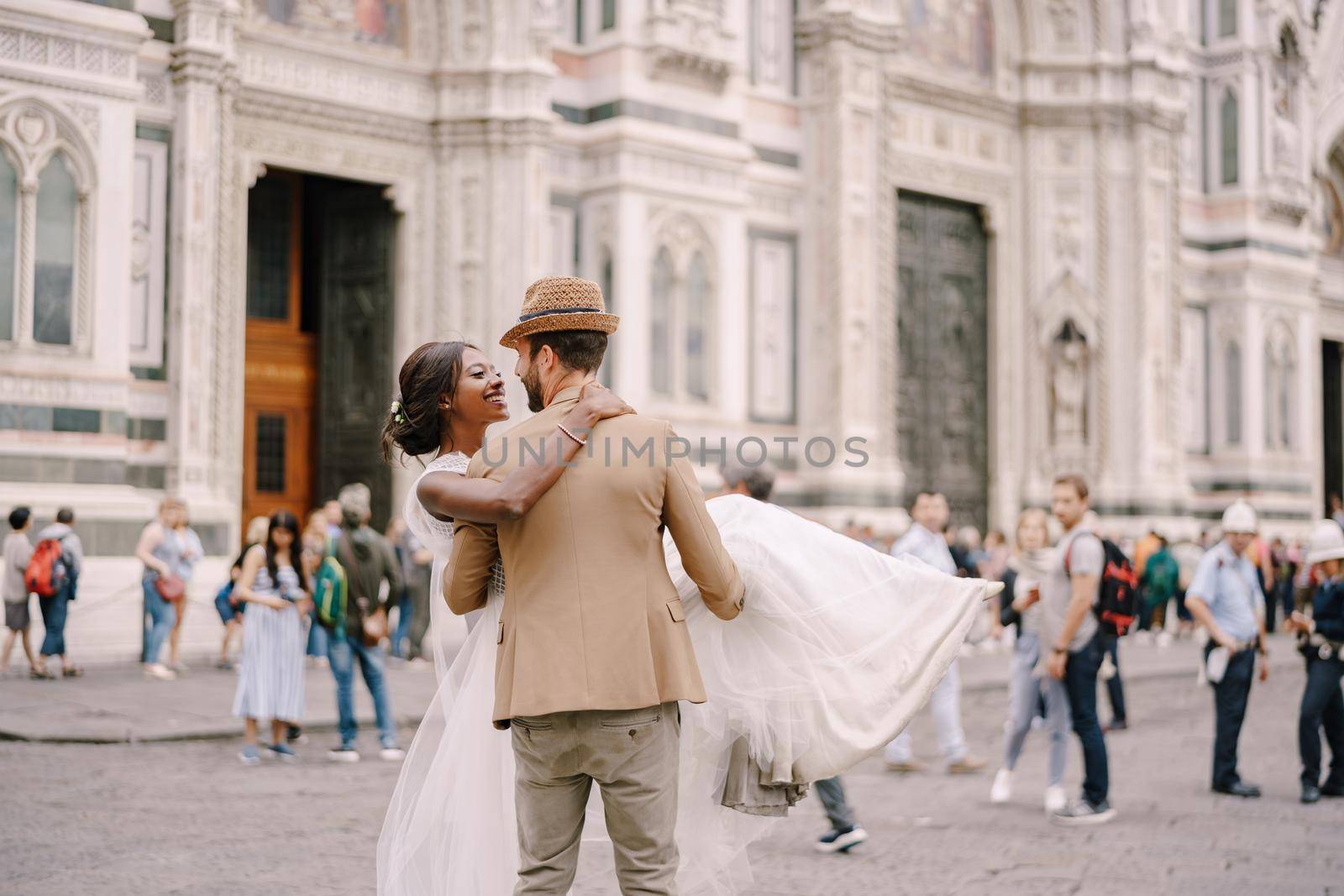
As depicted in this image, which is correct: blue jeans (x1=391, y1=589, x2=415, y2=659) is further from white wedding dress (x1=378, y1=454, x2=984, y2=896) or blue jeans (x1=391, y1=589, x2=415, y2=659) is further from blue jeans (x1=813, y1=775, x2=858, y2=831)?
white wedding dress (x1=378, y1=454, x2=984, y2=896)

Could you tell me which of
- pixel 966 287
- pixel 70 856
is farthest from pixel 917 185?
pixel 70 856

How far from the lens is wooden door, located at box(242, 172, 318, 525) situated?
18125 millimetres

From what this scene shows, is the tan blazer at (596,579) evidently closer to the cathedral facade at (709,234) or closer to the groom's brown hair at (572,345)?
the groom's brown hair at (572,345)

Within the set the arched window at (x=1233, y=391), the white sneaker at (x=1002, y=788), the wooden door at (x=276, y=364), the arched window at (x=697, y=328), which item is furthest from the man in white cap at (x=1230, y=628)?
the arched window at (x=1233, y=391)

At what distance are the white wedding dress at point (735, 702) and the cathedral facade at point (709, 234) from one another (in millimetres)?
6102

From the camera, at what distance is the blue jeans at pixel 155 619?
13.0 metres

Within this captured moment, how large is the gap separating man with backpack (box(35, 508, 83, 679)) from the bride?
9116 millimetres

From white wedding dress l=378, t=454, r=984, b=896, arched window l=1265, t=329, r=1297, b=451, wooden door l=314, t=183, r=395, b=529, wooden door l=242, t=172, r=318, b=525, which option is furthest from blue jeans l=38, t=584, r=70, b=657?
arched window l=1265, t=329, r=1297, b=451

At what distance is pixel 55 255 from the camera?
13.8m

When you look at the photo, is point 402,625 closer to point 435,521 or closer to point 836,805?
point 836,805

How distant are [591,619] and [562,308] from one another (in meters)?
0.76

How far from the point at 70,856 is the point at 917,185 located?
1769 cm

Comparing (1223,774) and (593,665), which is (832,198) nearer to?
(1223,774)

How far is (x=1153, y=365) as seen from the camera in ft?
77.6
